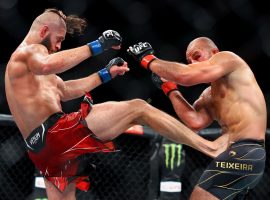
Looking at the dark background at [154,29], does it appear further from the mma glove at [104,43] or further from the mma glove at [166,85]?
the mma glove at [104,43]

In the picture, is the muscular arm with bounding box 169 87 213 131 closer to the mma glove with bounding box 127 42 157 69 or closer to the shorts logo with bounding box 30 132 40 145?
the mma glove with bounding box 127 42 157 69

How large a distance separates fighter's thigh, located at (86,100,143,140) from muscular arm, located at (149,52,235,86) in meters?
0.20

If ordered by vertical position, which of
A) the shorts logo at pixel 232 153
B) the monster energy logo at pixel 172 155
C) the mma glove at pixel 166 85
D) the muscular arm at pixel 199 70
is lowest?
the monster energy logo at pixel 172 155

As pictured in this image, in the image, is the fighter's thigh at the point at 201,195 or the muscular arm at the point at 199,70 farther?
the muscular arm at the point at 199,70

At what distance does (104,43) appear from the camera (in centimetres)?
206

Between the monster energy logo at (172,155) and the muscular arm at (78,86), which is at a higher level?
the muscular arm at (78,86)

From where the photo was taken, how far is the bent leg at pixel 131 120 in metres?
2.00

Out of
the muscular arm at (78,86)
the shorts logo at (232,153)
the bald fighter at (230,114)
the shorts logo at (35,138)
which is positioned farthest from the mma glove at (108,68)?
the shorts logo at (232,153)

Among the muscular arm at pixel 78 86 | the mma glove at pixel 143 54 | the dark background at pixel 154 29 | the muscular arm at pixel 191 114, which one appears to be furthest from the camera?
the dark background at pixel 154 29

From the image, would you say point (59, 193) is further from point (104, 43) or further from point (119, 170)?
point (119, 170)

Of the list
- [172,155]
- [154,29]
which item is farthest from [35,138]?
[154,29]

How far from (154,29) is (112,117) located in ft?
6.04

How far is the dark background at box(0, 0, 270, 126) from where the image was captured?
328cm

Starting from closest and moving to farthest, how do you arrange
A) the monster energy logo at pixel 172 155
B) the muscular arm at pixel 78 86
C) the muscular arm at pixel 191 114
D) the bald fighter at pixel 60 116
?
the bald fighter at pixel 60 116 → the muscular arm at pixel 191 114 → the muscular arm at pixel 78 86 → the monster energy logo at pixel 172 155
